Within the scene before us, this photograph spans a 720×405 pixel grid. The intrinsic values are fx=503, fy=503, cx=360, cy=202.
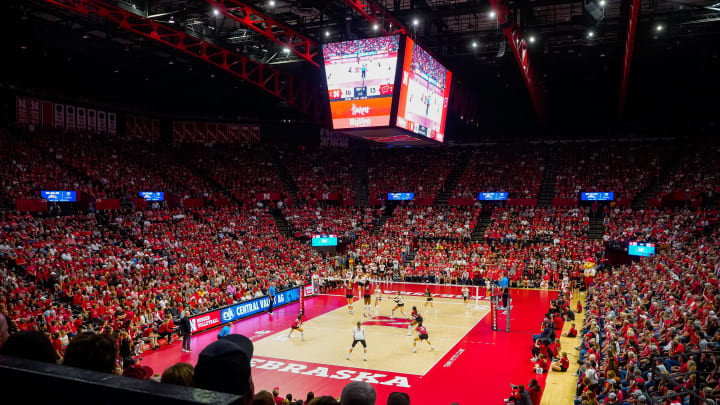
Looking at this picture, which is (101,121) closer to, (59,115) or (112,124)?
(112,124)

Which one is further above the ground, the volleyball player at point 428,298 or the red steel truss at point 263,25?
the red steel truss at point 263,25

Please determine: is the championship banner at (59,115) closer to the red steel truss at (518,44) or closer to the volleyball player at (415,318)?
the volleyball player at (415,318)

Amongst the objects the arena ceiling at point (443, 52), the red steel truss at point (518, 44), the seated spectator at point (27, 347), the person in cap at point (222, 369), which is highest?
the arena ceiling at point (443, 52)

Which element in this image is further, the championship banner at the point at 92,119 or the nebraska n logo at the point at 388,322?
the championship banner at the point at 92,119

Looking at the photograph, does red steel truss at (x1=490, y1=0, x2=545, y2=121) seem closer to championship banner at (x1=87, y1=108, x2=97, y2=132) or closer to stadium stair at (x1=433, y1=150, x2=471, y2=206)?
stadium stair at (x1=433, y1=150, x2=471, y2=206)

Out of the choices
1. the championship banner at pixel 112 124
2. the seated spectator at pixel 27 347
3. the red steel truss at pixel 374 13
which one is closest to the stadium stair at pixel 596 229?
the red steel truss at pixel 374 13

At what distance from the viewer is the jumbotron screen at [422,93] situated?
2548cm

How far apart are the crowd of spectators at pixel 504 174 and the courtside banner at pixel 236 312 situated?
22448mm

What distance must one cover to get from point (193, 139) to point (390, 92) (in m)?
30.7

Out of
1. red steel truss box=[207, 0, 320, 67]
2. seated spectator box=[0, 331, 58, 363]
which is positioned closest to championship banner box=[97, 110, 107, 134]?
red steel truss box=[207, 0, 320, 67]

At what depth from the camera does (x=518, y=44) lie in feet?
83.4

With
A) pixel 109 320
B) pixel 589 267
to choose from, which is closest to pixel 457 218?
pixel 589 267

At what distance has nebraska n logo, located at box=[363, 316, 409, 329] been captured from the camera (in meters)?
23.5

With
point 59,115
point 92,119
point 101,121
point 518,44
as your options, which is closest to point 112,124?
point 101,121
